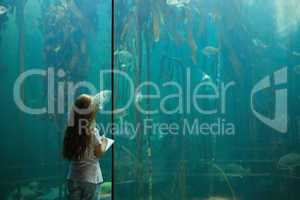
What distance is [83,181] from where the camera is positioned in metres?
2.68

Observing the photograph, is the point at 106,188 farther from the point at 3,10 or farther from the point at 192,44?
the point at 3,10

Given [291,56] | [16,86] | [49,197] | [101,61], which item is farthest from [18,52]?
[291,56]

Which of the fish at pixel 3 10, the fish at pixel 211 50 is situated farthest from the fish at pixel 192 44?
the fish at pixel 3 10

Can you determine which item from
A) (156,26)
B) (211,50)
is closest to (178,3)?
(156,26)

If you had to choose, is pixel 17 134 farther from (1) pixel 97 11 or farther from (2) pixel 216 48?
(2) pixel 216 48

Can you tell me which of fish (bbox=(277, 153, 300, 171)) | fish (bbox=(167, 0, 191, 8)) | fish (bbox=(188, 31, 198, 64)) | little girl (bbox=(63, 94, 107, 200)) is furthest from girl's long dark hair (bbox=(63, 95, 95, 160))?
fish (bbox=(277, 153, 300, 171))

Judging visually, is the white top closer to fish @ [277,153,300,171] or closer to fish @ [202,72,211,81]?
fish @ [202,72,211,81]

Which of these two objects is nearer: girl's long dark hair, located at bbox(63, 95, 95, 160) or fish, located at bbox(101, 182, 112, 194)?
girl's long dark hair, located at bbox(63, 95, 95, 160)

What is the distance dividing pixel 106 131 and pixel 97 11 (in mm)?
1842

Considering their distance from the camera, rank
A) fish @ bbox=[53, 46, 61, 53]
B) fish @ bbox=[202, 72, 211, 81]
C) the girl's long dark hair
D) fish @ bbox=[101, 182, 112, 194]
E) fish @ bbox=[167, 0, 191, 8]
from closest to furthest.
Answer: the girl's long dark hair
fish @ bbox=[101, 182, 112, 194]
fish @ bbox=[53, 46, 61, 53]
fish @ bbox=[167, 0, 191, 8]
fish @ bbox=[202, 72, 211, 81]

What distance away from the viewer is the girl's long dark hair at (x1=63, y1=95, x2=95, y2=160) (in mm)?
2609

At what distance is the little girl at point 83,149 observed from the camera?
2.62 m

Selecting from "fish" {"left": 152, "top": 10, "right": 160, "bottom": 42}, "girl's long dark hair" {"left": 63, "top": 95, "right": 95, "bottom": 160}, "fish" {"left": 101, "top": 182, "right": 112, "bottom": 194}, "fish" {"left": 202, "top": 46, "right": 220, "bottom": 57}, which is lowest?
"fish" {"left": 101, "top": 182, "right": 112, "bottom": 194}

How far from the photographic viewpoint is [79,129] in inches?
103
